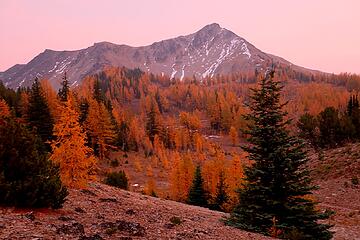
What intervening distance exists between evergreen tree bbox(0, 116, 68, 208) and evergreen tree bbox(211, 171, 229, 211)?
106 feet

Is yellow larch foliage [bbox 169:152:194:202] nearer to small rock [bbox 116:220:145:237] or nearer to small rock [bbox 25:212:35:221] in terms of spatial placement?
small rock [bbox 116:220:145:237]

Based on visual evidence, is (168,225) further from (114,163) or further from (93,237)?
(114,163)

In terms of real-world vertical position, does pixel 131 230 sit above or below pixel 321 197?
above

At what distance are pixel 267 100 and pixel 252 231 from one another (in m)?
7.93

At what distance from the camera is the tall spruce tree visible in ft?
63.9

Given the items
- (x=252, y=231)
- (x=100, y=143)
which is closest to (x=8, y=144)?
(x=252, y=231)

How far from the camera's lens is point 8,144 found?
1468cm

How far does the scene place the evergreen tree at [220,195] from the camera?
45219 millimetres

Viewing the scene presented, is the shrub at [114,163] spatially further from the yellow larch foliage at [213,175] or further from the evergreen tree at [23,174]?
the evergreen tree at [23,174]

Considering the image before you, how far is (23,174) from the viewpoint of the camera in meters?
14.6

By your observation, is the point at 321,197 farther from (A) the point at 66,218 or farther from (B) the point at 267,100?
(A) the point at 66,218

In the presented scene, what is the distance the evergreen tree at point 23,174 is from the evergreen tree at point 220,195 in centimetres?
3222

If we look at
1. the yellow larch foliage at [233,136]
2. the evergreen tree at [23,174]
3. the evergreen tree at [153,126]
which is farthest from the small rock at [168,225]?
the yellow larch foliage at [233,136]

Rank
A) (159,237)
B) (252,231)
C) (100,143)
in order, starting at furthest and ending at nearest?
(100,143)
(252,231)
(159,237)
